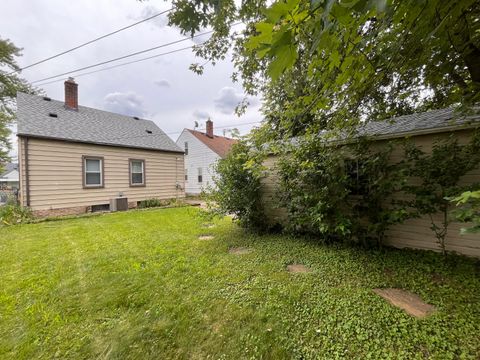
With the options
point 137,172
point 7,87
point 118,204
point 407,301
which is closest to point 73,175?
point 118,204

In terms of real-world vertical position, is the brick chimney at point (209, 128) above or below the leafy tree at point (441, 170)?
above

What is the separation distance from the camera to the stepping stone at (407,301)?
2300 millimetres

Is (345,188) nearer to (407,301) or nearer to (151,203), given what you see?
(407,301)

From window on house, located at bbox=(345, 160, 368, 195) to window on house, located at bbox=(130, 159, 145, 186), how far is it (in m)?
9.48

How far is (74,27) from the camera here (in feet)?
21.1

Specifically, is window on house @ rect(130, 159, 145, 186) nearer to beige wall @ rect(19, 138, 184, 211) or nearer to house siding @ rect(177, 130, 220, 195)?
beige wall @ rect(19, 138, 184, 211)

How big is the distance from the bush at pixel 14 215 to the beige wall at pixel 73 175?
387 mm

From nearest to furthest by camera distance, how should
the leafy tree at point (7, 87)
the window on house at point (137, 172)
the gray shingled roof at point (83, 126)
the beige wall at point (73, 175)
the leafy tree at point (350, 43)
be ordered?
the leafy tree at point (350, 43) < the beige wall at point (73, 175) < the gray shingled roof at point (83, 126) < the window on house at point (137, 172) < the leafy tree at point (7, 87)

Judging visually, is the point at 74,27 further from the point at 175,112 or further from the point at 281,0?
the point at 281,0

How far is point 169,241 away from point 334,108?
167 inches

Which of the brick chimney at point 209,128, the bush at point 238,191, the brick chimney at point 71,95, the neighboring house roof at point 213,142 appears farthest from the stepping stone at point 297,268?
the brick chimney at point 209,128

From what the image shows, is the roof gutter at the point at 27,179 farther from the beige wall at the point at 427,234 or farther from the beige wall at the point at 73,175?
the beige wall at the point at 427,234

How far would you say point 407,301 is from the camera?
8.25ft

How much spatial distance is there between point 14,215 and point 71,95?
6000 millimetres
